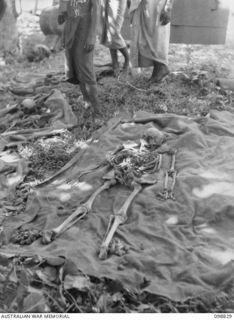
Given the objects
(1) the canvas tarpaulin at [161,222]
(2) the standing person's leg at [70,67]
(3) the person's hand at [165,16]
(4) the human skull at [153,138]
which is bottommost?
(1) the canvas tarpaulin at [161,222]

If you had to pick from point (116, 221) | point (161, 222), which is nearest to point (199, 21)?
point (161, 222)

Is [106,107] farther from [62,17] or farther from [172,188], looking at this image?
Result: [172,188]

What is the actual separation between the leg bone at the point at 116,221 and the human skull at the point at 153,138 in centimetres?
85

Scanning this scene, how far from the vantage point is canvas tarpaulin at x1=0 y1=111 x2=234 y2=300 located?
116 inches

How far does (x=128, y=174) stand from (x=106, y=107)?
226 cm

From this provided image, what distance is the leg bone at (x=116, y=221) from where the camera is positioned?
10.5ft

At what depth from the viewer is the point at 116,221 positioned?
3523 mm

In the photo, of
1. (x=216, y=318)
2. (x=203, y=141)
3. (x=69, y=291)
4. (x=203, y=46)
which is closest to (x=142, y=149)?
(x=203, y=141)

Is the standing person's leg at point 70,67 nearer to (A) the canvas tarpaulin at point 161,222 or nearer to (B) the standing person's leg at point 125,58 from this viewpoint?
(A) the canvas tarpaulin at point 161,222

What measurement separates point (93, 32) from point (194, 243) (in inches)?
124

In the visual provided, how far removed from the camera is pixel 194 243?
3.34m

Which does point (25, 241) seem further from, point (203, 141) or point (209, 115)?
point (209, 115)

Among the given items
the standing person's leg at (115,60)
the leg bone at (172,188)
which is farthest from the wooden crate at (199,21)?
the leg bone at (172,188)

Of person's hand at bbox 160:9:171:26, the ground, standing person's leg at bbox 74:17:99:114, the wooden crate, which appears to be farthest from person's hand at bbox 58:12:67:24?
the wooden crate
